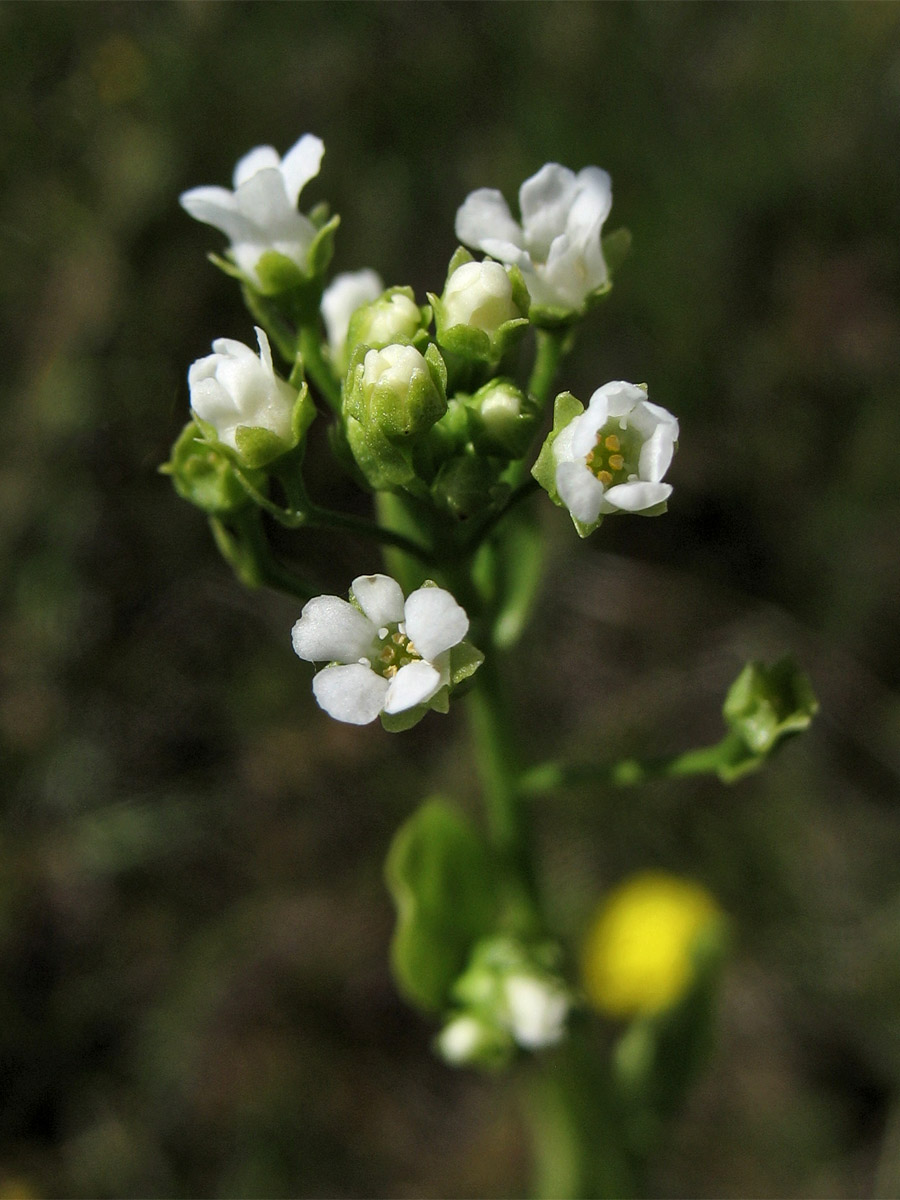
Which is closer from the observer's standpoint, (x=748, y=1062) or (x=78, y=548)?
(x=748, y=1062)

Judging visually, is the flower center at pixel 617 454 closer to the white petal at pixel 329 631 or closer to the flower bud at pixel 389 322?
the flower bud at pixel 389 322

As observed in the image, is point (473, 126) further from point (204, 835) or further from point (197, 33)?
point (204, 835)

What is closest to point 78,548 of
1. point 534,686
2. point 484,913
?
point 534,686

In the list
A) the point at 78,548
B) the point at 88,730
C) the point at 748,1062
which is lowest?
the point at 748,1062

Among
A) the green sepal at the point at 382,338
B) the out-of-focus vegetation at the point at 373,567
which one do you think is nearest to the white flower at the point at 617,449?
the green sepal at the point at 382,338

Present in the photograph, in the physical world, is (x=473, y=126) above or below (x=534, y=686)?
above

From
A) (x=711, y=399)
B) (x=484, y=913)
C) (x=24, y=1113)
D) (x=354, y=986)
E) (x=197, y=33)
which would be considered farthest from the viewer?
(x=197, y=33)

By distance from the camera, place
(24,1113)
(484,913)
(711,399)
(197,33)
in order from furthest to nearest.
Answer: (197,33)
(711,399)
(24,1113)
(484,913)
